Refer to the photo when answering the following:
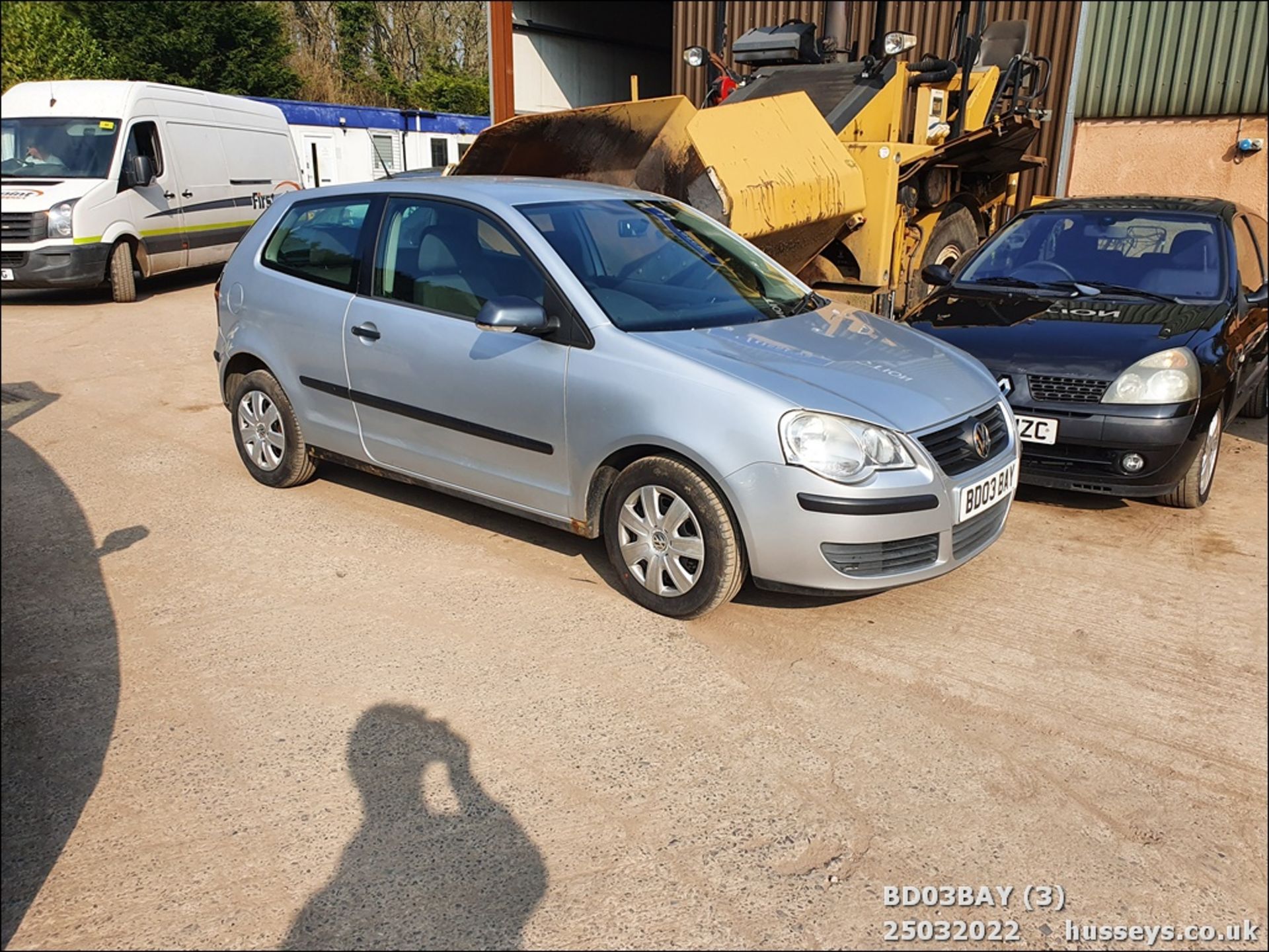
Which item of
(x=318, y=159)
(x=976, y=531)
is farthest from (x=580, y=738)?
(x=318, y=159)

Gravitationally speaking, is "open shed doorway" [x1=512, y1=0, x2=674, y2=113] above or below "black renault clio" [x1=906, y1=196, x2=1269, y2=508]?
above

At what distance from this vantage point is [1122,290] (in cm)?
582

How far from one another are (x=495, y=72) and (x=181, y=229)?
5.10 m

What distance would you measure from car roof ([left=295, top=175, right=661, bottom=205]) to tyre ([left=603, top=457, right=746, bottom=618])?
4.78 feet

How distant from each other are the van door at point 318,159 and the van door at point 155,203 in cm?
866

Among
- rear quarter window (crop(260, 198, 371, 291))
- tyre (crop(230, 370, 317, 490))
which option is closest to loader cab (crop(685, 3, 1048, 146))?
rear quarter window (crop(260, 198, 371, 291))

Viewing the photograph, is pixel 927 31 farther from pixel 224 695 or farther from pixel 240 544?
pixel 224 695

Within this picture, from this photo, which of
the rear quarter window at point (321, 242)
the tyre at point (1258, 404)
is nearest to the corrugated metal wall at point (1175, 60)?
the tyre at point (1258, 404)

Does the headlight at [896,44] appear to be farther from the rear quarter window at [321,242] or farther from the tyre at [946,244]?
the rear quarter window at [321,242]

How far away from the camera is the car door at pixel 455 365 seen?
418cm

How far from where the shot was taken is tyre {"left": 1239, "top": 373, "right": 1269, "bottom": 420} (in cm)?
718

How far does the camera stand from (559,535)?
488cm

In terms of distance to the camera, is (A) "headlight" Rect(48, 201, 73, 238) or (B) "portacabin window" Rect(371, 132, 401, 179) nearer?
(A) "headlight" Rect(48, 201, 73, 238)

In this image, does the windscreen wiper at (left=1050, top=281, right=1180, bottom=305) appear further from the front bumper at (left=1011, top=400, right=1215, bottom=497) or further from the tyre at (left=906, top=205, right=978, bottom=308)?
the tyre at (left=906, top=205, right=978, bottom=308)
